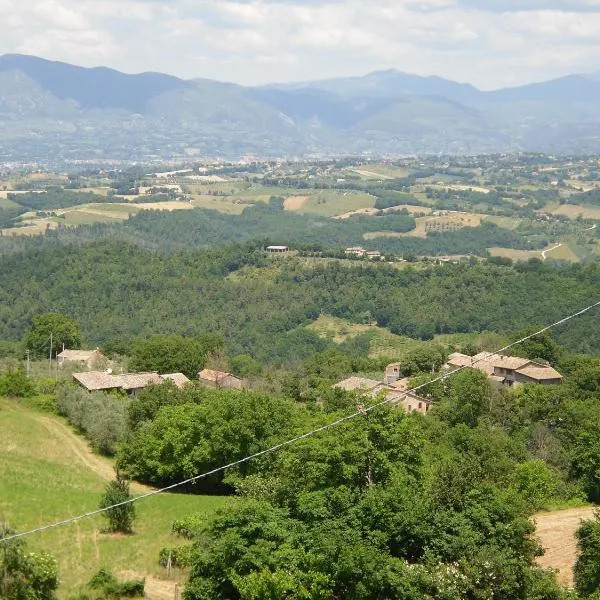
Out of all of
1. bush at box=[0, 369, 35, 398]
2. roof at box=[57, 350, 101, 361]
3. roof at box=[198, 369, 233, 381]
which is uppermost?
bush at box=[0, 369, 35, 398]

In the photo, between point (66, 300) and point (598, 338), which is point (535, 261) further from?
point (66, 300)

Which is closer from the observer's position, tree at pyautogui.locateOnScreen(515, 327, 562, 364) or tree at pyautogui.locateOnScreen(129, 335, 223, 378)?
tree at pyautogui.locateOnScreen(129, 335, 223, 378)

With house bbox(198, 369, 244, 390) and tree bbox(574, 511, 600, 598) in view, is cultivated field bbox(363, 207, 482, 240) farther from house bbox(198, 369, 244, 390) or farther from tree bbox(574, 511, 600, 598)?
tree bbox(574, 511, 600, 598)

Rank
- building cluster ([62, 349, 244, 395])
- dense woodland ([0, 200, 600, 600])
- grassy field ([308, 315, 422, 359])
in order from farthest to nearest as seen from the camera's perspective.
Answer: grassy field ([308, 315, 422, 359]), building cluster ([62, 349, 244, 395]), dense woodland ([0, 200, 600, 600])

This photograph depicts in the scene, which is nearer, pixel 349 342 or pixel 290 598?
pixel 290 598

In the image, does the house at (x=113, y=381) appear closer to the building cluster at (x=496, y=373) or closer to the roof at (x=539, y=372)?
the building cluster at (x=496, y=373)

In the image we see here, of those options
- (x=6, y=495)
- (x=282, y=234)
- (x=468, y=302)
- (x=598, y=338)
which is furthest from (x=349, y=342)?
(x=282, y=234)

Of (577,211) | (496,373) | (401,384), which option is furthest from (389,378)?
(577,211)

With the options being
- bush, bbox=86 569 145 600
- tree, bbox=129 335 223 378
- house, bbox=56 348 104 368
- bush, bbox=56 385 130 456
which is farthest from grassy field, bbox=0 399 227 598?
house, bbox=56 348 104 368
